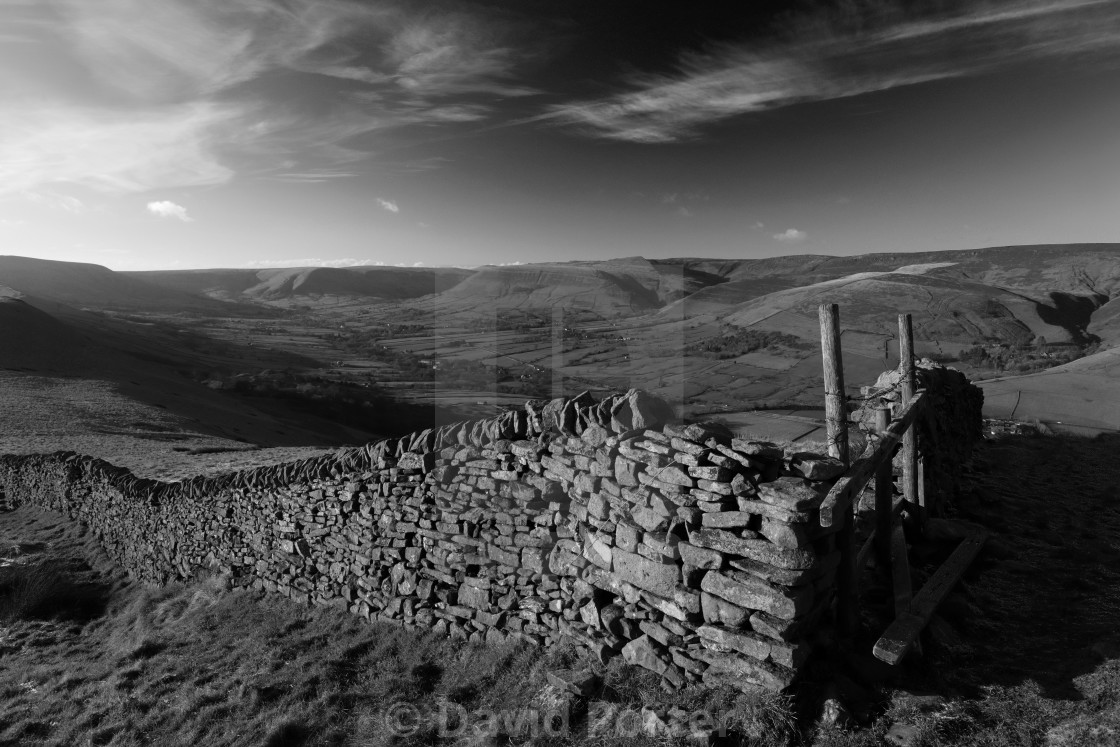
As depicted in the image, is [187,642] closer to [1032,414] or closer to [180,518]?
[180,518]

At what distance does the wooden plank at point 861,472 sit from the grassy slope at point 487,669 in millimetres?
1655

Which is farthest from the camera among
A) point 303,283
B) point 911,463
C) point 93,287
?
point 303,283

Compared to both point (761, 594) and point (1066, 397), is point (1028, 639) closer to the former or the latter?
point (761, 594)

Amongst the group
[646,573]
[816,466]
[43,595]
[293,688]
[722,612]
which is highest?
[816,466]

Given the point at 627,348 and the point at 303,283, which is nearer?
the point at 627,348

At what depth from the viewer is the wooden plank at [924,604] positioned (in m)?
4.91

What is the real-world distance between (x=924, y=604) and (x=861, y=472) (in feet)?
6.25

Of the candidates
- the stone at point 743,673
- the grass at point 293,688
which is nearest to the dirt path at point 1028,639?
the stone at point 743,673

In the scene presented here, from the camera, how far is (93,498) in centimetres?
1494

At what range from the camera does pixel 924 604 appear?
19.2 ft

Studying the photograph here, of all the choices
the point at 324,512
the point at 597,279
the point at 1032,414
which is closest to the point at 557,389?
the point at 324,512

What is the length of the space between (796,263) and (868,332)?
1369 inches

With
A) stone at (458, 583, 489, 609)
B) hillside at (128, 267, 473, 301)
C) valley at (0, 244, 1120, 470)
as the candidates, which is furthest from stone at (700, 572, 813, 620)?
hillside at (128, 267, 473, 301)

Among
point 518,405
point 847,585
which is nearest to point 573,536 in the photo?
point 518,405
